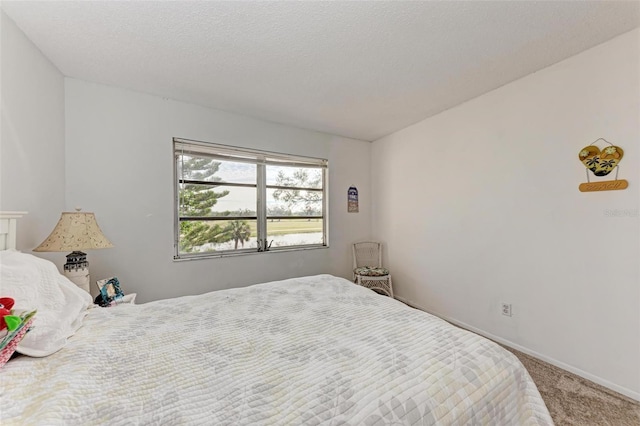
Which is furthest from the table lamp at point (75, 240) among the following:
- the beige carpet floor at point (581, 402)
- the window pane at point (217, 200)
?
the beige carpet floor at point (581, 402)

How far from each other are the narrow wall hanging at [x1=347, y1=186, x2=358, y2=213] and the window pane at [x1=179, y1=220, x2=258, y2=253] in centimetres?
141

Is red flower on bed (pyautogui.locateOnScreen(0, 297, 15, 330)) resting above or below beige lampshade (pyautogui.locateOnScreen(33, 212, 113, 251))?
below

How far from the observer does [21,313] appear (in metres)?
0.98

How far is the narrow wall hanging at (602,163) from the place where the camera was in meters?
1.74

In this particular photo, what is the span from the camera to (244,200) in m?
3.07

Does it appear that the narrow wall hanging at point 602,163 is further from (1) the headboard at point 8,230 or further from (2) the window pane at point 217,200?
(1) the headboard at point 8,230

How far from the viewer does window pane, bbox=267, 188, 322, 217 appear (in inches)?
129

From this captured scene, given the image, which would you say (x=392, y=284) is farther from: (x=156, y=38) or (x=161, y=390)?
(x=156, y=38)

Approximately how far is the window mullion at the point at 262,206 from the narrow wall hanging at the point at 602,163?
290cm

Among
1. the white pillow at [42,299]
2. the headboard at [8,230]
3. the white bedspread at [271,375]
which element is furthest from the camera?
the headboard at [8,230]

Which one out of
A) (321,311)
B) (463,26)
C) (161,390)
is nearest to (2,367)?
(161,390)

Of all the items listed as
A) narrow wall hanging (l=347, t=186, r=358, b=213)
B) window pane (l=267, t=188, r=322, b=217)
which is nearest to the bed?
window pane (l=267, t=188, r=322, b=217)

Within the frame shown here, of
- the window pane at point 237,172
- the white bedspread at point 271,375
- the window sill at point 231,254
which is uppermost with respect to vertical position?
the window pane at point 237,172

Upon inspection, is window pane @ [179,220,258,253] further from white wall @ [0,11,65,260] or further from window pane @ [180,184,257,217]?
white wall @ [0,11,65,260]
